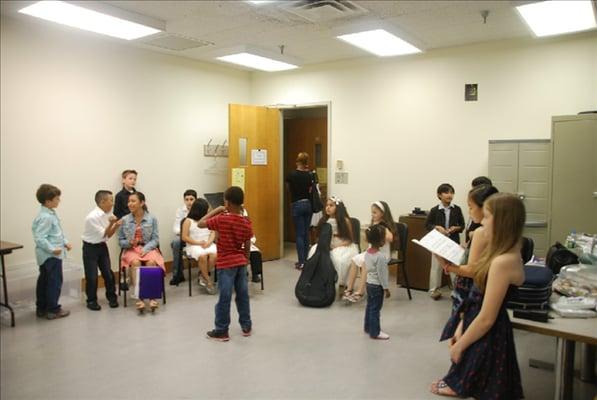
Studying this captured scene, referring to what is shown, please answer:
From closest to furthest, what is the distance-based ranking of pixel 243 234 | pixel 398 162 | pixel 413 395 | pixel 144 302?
pixel 413 395 < pixel 243 234 < pixel 144 302 < pixel 398 162

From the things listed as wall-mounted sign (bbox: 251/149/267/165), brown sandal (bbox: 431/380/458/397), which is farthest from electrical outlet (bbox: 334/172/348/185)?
brown sandal (bbox: 431/380/458/397)

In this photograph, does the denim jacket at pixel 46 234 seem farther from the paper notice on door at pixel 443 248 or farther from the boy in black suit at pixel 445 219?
the boy in black suit at pixel 445 219

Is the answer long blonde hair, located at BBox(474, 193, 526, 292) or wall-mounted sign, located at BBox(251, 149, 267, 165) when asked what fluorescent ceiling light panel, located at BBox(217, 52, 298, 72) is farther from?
long blonde hair, located at BBox(474, 193, 526, 292)

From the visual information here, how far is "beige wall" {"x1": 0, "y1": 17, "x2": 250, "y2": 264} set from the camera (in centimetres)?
442

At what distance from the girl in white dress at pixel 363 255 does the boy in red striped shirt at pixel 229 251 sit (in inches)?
51.2

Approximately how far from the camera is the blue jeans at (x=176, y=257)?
5352 millimetres

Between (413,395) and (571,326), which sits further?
(413,395)

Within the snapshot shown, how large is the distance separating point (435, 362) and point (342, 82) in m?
3.88

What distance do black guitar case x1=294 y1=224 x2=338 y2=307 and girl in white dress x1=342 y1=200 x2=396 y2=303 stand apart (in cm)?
18

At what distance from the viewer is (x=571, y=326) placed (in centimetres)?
217

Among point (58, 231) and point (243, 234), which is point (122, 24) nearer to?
point (58, 231)

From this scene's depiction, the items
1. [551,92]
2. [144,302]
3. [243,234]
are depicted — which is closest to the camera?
[243,234]

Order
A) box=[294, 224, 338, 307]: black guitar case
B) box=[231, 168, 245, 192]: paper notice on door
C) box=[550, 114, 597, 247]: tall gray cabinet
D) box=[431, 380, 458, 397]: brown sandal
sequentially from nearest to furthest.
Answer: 1. box=[431, 380, 458, 397]: brown sandal
2. box=[550, 114, 597, 247]: tall gray cabinet
3. box=[294, 224, 338, 307]: black guitar case
4. box=[231, 168, 245, 192]: paper notice on door

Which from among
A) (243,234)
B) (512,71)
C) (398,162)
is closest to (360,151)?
(398,162)
